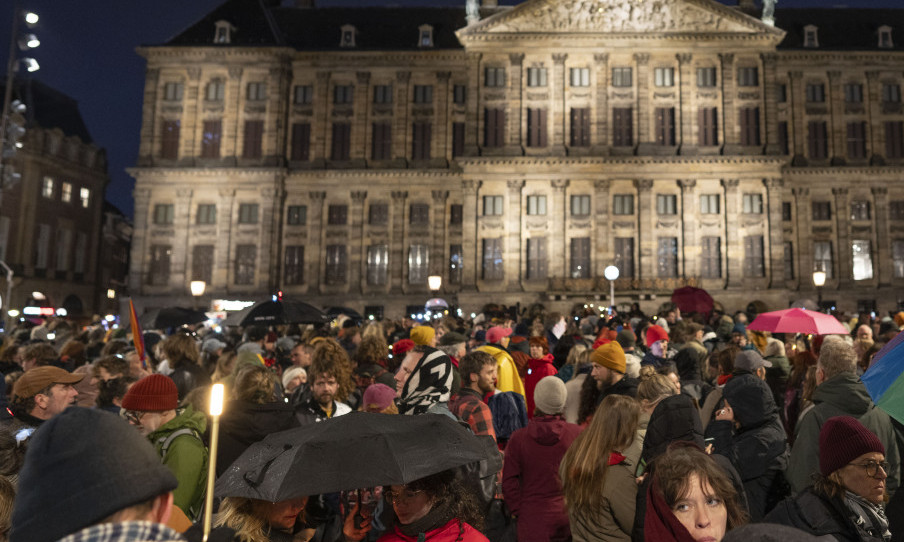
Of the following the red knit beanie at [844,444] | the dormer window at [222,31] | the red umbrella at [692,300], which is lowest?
the red knit beanie at [844,444]

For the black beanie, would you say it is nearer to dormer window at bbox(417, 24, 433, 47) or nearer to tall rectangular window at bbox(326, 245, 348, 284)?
tall rectangular window at bbox(326, 245, 348, 284)

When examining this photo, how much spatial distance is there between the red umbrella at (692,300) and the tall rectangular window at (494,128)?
827 inches

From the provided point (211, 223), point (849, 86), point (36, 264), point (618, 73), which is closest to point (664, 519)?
point (618, 73)

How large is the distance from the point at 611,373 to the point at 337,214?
36462 millimetres

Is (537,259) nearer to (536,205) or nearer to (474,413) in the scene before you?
(536,205)

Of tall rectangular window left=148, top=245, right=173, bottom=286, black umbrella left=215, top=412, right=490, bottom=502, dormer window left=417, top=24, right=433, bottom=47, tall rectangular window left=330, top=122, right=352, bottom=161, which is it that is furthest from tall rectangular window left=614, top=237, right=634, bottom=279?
→ black umbrella left=215, top=412, right=490, bottom=502

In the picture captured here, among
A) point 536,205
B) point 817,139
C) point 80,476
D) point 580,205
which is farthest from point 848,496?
point 817,139

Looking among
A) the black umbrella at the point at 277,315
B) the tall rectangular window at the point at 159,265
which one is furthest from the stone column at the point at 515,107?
the black umbrella at the point at 277,315

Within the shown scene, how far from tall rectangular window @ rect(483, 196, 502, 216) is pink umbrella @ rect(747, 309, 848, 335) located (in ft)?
88.6

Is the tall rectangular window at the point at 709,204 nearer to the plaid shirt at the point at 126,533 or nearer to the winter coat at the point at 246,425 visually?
the winter coat at the point at 246,425

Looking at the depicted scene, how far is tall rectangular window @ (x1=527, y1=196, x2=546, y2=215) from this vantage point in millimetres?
38188

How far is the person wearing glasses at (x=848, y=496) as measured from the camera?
3564mm

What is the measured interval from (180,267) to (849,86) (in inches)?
1699

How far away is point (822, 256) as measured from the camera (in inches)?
1602
